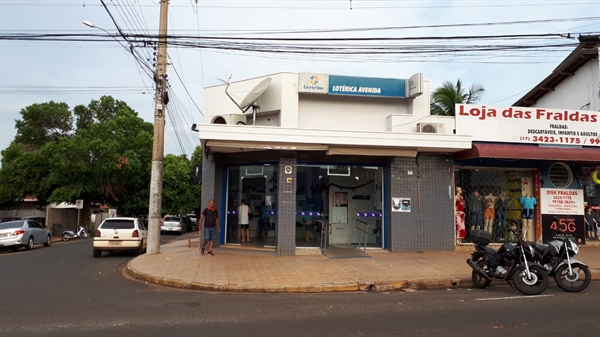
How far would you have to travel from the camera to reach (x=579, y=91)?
2103cm

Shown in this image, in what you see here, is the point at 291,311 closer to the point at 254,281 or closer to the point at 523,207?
the point at 254,281

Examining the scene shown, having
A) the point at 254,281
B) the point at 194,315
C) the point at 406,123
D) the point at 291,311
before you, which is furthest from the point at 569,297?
the point at 406,123

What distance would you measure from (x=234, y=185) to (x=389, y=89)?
6.53 meters

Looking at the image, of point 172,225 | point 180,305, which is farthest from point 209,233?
point 172,225

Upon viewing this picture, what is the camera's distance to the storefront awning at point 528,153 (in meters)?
13.6

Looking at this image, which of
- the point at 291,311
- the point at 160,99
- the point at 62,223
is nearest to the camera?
the point at 291,311

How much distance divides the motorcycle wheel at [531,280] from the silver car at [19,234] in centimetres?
2004

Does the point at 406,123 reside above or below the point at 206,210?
above

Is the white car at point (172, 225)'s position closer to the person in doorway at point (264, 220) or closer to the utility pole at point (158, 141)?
the utility pole at point (158, 141)

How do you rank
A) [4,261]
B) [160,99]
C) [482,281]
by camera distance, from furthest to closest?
1. [4,261]
2. [160,99]
3. [482,281]

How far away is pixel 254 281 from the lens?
9648 mm

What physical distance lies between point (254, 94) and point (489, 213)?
8934mm

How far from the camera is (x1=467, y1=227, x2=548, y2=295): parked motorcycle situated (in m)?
8.52

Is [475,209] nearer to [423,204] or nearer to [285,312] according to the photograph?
[423,204]
